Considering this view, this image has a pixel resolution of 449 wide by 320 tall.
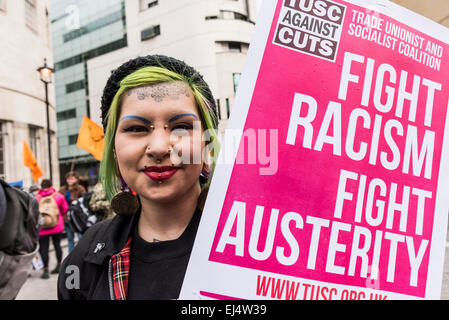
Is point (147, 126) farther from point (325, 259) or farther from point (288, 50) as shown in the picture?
point (325, 259)

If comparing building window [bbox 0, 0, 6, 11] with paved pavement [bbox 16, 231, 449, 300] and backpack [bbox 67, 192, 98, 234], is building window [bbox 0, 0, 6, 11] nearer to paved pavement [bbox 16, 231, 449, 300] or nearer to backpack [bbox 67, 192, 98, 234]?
backpack [bbox 67, 192, 98, 234]

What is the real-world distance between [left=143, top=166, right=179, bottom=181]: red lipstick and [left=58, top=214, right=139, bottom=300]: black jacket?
25 cm

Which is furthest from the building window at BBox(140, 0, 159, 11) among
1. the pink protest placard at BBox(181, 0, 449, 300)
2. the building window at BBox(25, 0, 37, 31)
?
the building window at BBox(25, 0, 37, 31)

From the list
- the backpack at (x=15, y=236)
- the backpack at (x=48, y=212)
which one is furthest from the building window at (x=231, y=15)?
the backpack at (x=48, y=212)

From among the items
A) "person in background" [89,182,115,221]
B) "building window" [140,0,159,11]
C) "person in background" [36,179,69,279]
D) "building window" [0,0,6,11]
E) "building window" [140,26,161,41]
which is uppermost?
"building window" [0,0,6,11]

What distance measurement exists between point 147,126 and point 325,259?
0.54 metres

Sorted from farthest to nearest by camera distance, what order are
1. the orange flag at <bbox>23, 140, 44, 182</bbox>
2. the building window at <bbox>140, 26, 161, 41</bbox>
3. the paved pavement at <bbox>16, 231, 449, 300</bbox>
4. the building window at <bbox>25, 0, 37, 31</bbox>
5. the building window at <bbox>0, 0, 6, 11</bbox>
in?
1. the orange flag at <bbox>23, 140, 44, 182</bbox>
2. the paved pavement at <bbox>16, 231, 449, 300</bbox>
3. the building window at <bbox>25, 0, 37, 31</bbox>
4. the building window at <bbox>0, 0, 6, 11</bbox>
5. the building window at <bbox>140, 26, 161, 41</bbox>

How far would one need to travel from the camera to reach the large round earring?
1038mm

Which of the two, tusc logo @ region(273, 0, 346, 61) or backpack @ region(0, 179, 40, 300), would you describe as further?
backpack @ region(0, 179, 40, 300)

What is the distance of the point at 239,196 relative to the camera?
2.40 feet

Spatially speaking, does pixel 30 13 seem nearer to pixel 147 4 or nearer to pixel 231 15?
pixel 147 4

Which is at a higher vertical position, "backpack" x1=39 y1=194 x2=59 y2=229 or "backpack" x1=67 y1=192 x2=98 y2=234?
"backpack" x1=67 y1=192 x2=98 y2=234

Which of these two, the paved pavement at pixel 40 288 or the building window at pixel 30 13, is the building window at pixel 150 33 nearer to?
the building window at pixel 30 13

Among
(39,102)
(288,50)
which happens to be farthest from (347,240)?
(39,102)
